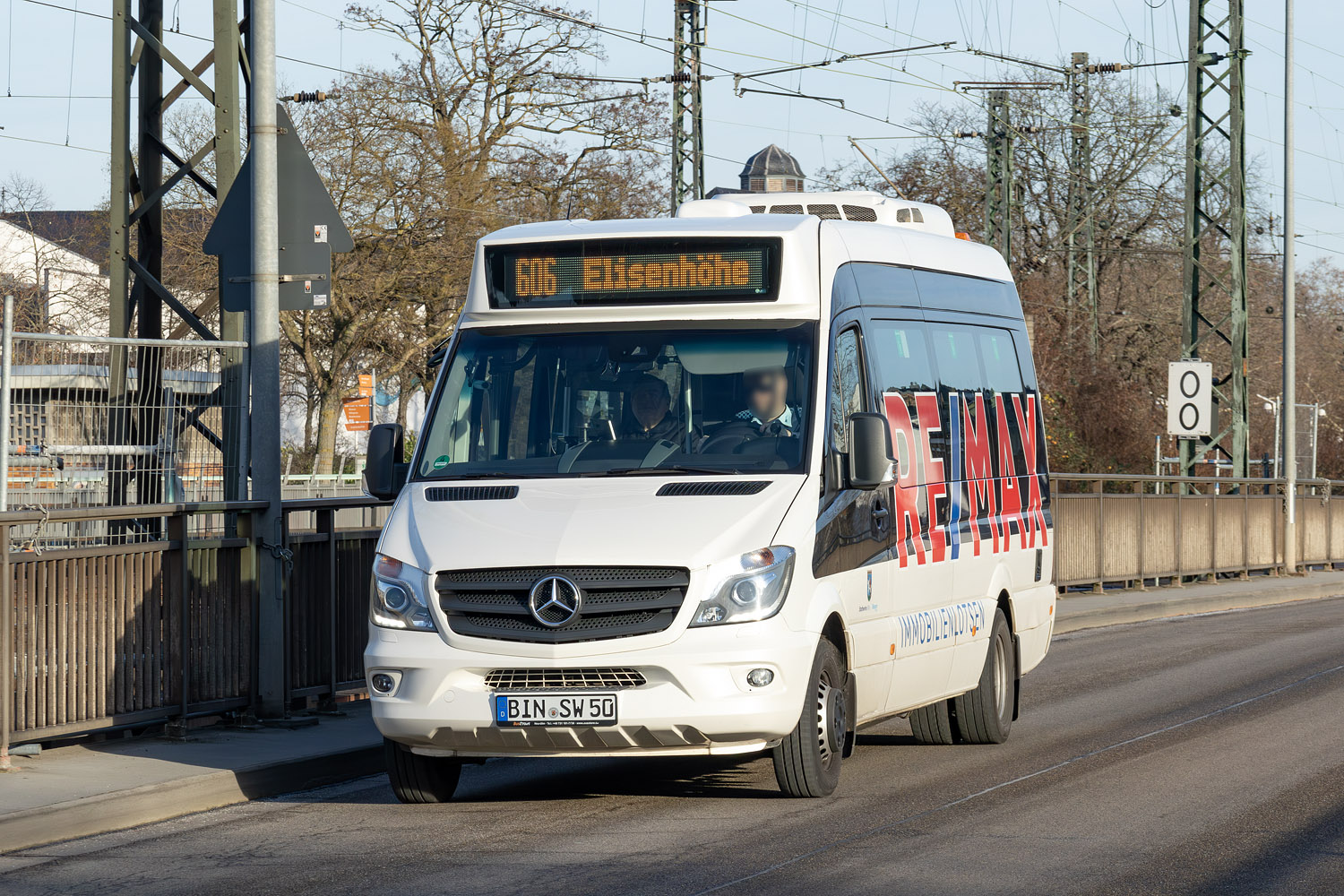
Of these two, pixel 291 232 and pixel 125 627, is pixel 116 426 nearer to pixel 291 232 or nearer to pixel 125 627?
pixel 125 627

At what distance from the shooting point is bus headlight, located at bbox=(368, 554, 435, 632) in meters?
8.17

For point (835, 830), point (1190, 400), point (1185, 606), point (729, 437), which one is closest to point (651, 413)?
point (729, 437)

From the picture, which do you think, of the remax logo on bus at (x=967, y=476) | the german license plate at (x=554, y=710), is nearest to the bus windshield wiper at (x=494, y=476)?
the german license plate at (x=554, y=710)

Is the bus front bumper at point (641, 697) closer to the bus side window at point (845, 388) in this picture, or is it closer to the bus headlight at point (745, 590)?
the bus headlight at point (745, 590)

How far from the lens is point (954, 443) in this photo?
1067 centimetres

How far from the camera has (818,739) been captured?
853 centimetres

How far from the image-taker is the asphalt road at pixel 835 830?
6.90 m

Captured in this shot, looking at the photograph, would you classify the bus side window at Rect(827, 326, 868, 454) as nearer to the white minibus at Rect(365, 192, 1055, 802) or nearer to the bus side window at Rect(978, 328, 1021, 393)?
the white minibus at Rect(365, 192, 1055, 802)

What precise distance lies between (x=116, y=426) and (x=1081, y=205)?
4726 cm

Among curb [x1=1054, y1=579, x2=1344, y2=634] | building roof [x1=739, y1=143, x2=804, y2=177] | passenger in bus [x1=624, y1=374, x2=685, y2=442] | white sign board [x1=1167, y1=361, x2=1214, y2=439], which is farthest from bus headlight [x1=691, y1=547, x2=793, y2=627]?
building roof [x1=739, y1=143, x2=804, y2=177]

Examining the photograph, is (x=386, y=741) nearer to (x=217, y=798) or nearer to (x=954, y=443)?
(x=217, y=798)

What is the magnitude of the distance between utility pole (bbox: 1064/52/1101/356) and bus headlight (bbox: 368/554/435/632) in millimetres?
41456

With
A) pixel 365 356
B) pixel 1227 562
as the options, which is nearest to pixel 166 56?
pixel 1227 562

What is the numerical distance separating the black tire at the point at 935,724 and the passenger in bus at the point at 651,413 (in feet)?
9.79
